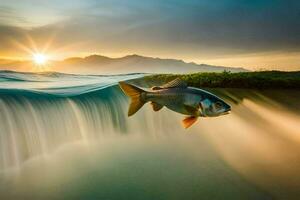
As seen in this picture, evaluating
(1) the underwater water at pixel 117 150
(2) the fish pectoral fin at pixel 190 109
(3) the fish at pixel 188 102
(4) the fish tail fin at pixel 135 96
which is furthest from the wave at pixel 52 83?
(2) the fish pectoral fin at pixel 190 109

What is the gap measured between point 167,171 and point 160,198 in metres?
0.61

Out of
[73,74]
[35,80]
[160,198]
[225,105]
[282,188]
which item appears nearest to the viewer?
[225,105]

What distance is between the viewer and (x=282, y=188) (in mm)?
6152

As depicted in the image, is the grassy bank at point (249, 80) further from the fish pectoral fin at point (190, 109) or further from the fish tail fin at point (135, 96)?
the fish pectoral fin at point (190, 109)

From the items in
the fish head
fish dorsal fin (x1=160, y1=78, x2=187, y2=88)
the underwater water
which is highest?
fish dorsal fin (x1=160, y1=78, x2=187, y2=88)

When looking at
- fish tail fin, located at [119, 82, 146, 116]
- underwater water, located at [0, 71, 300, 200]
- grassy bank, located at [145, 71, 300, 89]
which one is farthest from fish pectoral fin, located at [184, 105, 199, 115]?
grassy bank, located at [145, 71, 300, 89]

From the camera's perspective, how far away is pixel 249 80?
977 centimetres

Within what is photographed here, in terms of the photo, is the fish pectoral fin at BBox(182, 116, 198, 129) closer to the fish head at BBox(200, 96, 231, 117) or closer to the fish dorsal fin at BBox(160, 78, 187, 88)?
the fish head at BBox(200, 96, 231, 117)

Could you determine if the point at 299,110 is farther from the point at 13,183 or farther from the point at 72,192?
the point at 13,183

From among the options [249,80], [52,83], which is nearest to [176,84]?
[52,83]

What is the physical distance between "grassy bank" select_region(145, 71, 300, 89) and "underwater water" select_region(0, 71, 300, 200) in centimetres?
122

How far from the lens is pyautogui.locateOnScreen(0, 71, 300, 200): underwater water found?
18.1 ft

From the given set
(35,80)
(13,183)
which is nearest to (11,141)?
(13,183)

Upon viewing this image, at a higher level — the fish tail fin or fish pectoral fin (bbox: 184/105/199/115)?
the fish tail fin
